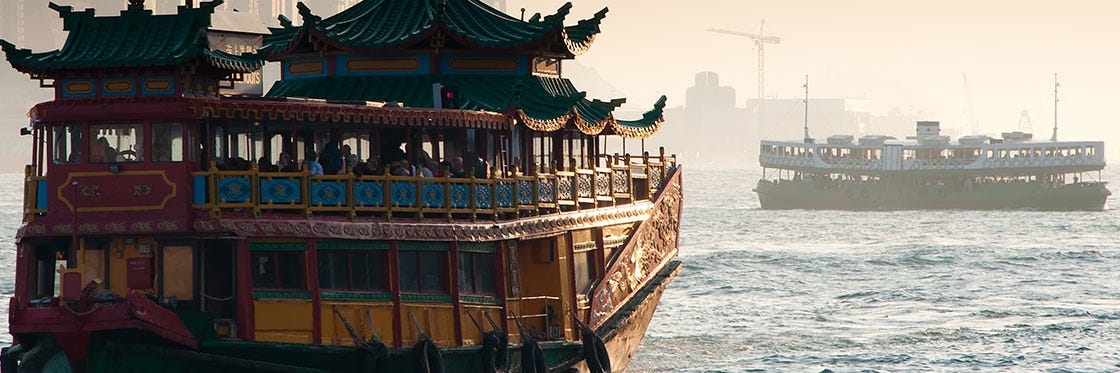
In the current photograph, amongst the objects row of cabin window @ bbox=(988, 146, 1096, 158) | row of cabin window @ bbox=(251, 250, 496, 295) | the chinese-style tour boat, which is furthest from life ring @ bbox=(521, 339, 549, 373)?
row of cabin window @ bbox=(988, 146, 1096, 158)

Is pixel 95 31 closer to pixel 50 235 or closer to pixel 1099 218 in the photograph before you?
pixel 50 235

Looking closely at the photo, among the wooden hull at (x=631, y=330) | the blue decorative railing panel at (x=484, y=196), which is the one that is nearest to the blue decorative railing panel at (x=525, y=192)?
the blue decorative railing panel at (x=484, y=196)

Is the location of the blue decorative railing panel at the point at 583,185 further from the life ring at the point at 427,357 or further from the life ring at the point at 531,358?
the life ring at the point at 427,357

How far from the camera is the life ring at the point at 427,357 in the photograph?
1060 inches

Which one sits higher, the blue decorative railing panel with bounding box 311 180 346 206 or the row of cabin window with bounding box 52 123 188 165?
the row of cabin window with bounding box 52 123 188 165

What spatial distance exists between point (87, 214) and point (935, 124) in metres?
126

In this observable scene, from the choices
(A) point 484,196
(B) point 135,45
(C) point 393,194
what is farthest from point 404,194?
(B) point 135,45

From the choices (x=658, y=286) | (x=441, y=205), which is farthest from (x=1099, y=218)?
(x=441, y=205)

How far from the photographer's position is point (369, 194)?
1048 inches

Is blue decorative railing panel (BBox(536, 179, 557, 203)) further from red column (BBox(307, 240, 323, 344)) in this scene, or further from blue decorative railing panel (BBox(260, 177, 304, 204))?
blue decorative railing panel (BBox(260, 177, 304, 204))

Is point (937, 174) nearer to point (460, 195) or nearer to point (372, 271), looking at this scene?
point (460, 195)

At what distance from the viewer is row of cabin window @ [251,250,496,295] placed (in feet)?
86.3

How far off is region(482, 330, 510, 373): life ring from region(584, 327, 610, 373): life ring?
2644mm

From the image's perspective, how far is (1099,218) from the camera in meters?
123
